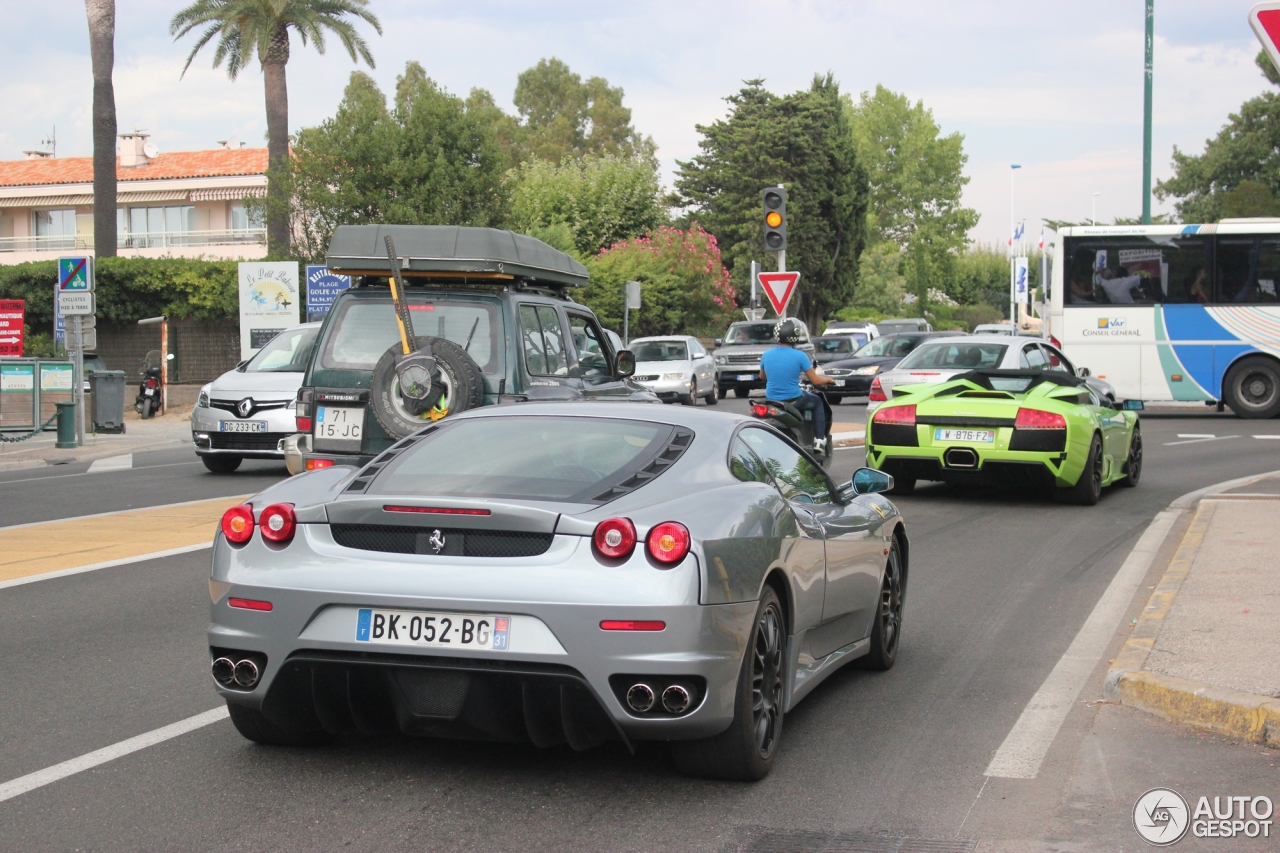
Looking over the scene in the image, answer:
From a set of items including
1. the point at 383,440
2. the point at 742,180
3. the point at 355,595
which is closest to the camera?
the point at 355,595

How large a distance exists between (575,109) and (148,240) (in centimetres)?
4469

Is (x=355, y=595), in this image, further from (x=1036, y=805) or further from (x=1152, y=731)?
(x=1152, y=731)

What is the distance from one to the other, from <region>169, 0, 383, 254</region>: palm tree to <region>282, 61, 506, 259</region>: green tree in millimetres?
1600

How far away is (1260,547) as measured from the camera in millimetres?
10109

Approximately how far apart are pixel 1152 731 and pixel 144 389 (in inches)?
1159

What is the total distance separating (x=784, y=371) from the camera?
47.1ft

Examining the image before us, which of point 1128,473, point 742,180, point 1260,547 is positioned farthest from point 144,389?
point 742,180

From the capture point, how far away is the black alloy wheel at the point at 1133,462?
49.9ft

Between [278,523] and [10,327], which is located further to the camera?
[10,327]

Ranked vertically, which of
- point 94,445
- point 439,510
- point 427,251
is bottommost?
point 94,445

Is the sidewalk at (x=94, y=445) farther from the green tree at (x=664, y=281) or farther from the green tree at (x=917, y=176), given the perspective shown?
the green tree at (x=917, y=176)

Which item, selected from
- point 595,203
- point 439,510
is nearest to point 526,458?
point 439,510

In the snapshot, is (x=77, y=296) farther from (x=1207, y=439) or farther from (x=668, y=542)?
(x=668, y=542)

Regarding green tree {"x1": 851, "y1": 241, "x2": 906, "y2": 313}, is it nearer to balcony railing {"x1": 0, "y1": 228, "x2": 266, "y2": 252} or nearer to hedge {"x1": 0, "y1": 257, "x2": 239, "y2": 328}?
balcony railing {"x1": 0, "y1": 228, "x2": 266, "y2": 252}
